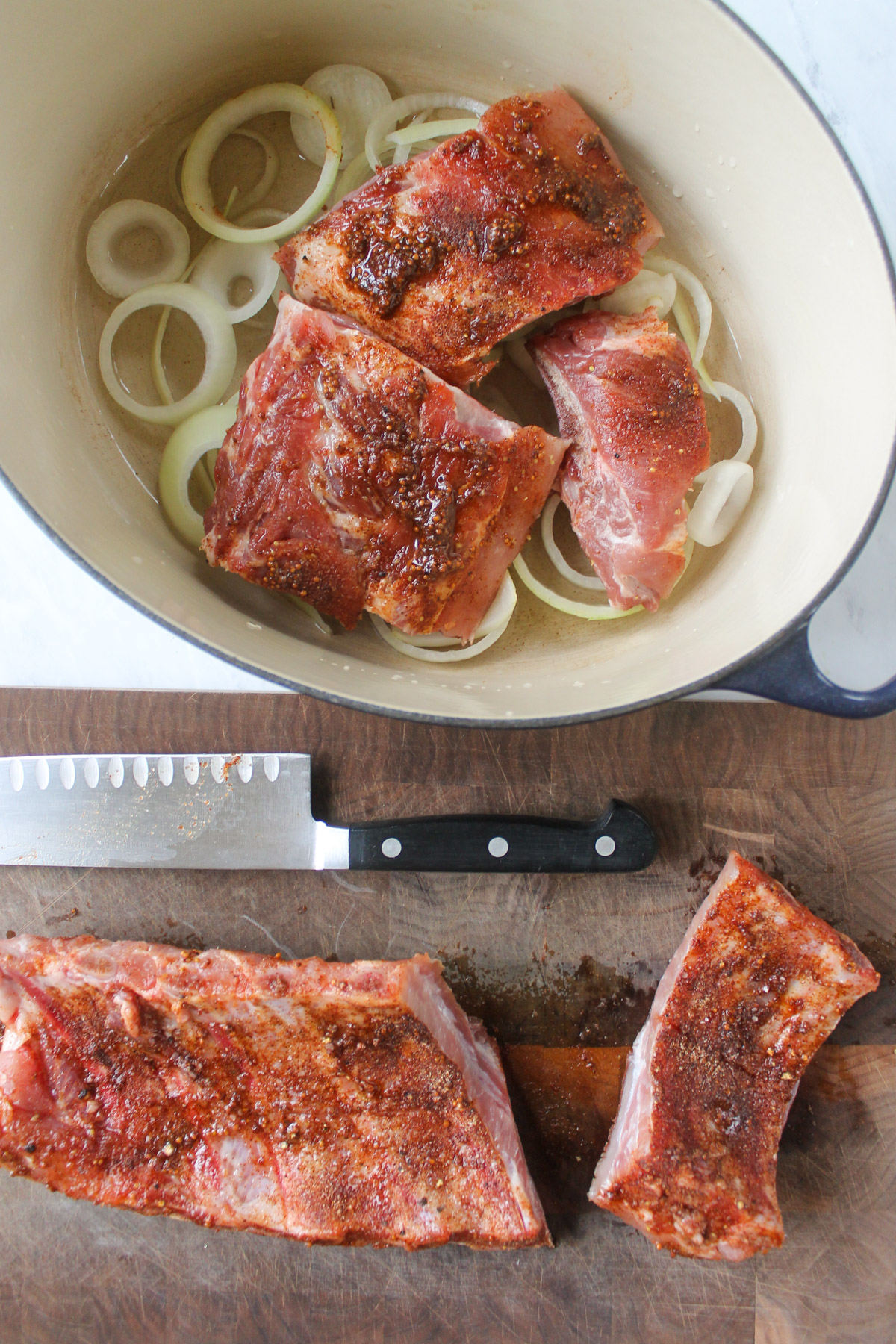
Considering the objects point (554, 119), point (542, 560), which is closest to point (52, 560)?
point (542, 560)

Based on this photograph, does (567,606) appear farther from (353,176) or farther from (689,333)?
(353,176)

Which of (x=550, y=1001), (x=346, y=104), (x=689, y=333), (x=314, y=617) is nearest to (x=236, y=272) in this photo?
(x=346, y=104)

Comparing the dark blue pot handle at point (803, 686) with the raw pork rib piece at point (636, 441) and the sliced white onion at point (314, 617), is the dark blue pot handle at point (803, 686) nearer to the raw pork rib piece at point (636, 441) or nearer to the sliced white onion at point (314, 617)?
the raw pork rib piece at point (636, 441)

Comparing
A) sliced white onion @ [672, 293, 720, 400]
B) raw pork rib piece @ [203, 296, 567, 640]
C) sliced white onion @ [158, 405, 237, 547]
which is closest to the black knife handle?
raw pork rib piece @ [203, 296, 567, 640]

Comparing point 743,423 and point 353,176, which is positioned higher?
point 353,176

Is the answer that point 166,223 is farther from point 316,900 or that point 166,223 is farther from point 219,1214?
point 219,1214

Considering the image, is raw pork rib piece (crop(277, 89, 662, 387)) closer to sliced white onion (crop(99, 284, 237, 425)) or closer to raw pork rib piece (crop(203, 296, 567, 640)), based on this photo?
raw pork rib piece (crop(203, 296, 567, 640))

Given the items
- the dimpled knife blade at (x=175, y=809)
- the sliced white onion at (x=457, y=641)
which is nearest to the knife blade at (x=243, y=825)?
the dimpled knife blade at (x=175, y=809)

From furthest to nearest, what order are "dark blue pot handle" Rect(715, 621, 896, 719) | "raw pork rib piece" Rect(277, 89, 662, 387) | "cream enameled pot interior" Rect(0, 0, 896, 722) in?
1. "raw pork rib piece" Rect(277, 89, 662, 387)
2. "cream enameled pot interior" Rect(0, 0, 896, 722)
3. "dark blue pot handle" Rect(715, 621, 896, 719)
